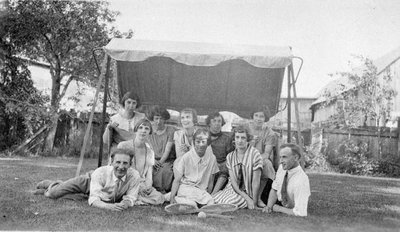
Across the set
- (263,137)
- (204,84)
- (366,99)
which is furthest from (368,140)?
(263,137)

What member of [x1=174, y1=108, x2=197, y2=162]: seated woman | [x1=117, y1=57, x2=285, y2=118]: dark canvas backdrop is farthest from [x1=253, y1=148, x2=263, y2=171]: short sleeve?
[x1=117, y1=57, x2=285, y2=118]: dark canvas backdrop

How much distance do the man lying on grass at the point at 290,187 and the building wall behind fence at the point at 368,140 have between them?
7377mm

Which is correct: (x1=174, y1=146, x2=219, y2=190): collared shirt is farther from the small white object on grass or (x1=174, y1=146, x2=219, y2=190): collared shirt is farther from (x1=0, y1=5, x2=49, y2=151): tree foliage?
(x1=0, y1=5, x2=49, y2=151): tree foliage

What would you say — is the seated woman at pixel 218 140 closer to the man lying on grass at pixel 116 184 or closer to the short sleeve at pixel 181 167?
the short sleeve at pixel 181 167

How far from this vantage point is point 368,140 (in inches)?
465

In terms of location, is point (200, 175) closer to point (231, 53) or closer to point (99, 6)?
point (231, 53)

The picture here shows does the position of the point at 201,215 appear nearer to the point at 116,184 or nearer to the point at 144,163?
the point at 116,184

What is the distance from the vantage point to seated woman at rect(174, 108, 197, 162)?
5.80 metres

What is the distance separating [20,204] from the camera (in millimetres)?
4539

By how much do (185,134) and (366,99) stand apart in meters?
8.85

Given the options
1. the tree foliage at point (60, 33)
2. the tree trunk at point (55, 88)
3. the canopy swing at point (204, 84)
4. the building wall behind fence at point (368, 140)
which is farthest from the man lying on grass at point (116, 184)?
the tree trunk at point (55, 88)

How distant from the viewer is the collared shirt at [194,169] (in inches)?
202

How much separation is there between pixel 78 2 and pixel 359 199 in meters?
9.62

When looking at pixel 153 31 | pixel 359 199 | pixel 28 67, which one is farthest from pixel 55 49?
pixel 359 199
